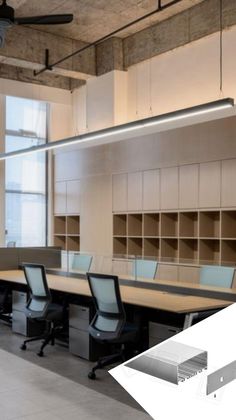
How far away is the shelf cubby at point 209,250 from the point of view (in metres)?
7.92

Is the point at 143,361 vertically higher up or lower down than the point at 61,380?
higher up

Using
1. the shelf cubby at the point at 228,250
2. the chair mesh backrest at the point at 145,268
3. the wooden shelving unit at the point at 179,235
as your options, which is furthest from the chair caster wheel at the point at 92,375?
the shelf cubby at the point at 228,250

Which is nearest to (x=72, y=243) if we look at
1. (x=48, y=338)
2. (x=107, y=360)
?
(x=48, y=338)

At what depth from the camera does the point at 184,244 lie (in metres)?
8.30

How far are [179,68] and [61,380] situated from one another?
5984mm

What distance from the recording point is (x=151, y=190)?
28.3ft

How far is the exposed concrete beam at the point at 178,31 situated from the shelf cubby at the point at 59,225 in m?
3.69

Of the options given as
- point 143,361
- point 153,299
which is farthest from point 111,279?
point 143,361

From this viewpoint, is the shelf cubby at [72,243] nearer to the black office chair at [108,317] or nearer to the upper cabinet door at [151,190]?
the upper cabinet door at [151,190]

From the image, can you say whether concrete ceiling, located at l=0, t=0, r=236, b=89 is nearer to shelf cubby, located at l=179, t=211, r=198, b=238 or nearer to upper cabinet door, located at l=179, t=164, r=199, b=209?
upper cabinet door, located at l=179, t=164, r=199, b=209

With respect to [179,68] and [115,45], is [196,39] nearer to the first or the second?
[179,68]

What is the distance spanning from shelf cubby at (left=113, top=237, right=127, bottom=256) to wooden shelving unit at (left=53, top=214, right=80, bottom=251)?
1.33 meters

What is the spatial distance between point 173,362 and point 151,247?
7.70m

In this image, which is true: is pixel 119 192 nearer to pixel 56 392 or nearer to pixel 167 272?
pixel 167 272
